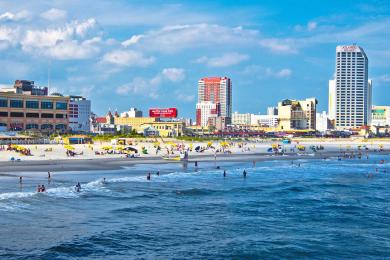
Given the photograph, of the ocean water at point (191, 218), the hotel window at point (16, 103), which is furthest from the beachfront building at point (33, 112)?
the ocean water at point (191, 218)

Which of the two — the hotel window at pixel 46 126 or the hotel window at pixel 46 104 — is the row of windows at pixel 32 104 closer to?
the hotel window at pixel 46 104

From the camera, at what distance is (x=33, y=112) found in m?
148

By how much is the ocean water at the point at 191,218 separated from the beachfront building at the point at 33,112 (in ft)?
259

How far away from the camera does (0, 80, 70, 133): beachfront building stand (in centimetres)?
14175

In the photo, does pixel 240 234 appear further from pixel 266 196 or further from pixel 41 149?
pixel 41 149

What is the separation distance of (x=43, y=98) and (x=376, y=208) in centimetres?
11799


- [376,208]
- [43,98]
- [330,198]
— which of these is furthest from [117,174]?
[43,98]

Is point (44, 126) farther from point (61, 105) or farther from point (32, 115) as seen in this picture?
point (61, 105)

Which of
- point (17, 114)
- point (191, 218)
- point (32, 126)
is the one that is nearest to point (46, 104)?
point (32, 126)

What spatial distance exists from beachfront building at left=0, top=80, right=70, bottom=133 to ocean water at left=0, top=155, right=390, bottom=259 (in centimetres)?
7895

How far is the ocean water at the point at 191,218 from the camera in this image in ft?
109

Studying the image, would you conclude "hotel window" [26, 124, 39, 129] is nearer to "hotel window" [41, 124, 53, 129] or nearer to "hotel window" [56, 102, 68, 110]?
"hotel window" [41, 124, 53, 129]

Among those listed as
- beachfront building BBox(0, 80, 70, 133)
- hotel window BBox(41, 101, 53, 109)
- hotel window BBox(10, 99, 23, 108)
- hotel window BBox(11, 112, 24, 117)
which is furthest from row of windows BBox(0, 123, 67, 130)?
hotel window BBox(10, 99, 23, 108)

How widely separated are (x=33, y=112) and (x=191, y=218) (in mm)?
115157
